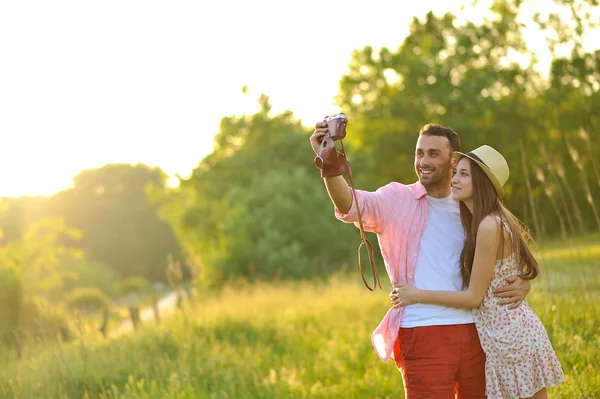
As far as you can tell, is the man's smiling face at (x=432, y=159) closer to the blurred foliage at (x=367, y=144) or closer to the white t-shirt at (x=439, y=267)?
the white t-shirt at (x=439, y=267)

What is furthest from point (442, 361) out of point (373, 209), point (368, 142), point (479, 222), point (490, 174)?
point (368, 142)

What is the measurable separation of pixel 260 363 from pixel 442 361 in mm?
4944

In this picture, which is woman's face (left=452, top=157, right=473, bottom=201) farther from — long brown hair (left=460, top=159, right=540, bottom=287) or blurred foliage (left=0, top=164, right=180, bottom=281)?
blurred foliage (left=0, top=164, right=180, bottom=281)

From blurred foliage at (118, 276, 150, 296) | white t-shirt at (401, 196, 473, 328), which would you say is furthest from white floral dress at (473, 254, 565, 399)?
blurred foliage at (118, 276, 150, 296)

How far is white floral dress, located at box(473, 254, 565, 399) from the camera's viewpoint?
3.96 m

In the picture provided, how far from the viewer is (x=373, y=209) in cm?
416

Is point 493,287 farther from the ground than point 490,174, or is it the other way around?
point 490,174

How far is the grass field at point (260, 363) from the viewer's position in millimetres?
6598

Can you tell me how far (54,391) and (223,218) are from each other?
926 inches

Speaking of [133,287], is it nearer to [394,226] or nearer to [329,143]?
[394,226]

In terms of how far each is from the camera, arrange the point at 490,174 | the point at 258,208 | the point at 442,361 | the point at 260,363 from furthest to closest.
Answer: the point at 258,208 < the point at 260,363 < the point at 490,174 < the point at 442,361

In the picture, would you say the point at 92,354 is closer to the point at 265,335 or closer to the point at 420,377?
the point at 265,335

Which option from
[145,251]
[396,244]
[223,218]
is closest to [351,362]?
[396,244]

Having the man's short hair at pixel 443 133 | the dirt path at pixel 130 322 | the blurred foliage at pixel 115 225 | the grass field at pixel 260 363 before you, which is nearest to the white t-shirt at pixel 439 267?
the man's short hair at pixel 443 133
